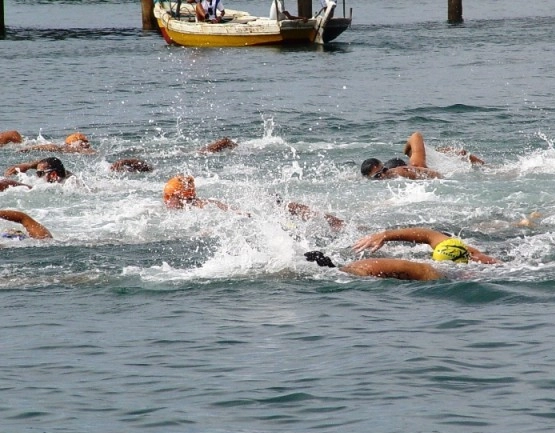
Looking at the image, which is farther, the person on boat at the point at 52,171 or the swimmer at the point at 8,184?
the person on boat at the point at 52,171

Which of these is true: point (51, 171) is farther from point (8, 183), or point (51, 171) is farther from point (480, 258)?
point (480, 258)

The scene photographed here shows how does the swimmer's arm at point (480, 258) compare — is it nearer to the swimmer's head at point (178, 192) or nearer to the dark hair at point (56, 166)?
the swimmer's head at point (178, 192)

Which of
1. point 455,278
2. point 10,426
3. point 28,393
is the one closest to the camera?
point 10,426

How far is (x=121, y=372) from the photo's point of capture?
32.9ft

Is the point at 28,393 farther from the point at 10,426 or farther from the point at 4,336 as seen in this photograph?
the point at 4,336

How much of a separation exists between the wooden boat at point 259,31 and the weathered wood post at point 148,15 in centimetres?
373

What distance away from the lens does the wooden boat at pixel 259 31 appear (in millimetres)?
39812

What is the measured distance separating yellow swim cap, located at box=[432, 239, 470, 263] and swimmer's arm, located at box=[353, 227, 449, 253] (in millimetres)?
250

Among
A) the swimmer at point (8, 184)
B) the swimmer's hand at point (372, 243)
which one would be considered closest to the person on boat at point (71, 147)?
the swimmer at point (8, 184)

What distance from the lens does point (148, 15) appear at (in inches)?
1821

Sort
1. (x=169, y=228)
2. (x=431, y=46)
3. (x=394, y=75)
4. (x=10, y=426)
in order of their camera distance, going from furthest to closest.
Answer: (x=431, y=46), (x=394, y=75), (x=169, y=228), (x=10, y=426)

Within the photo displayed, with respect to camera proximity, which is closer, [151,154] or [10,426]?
[10,426]

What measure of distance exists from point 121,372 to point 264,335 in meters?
1.43

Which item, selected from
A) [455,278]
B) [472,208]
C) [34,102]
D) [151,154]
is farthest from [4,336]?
[34,102]
